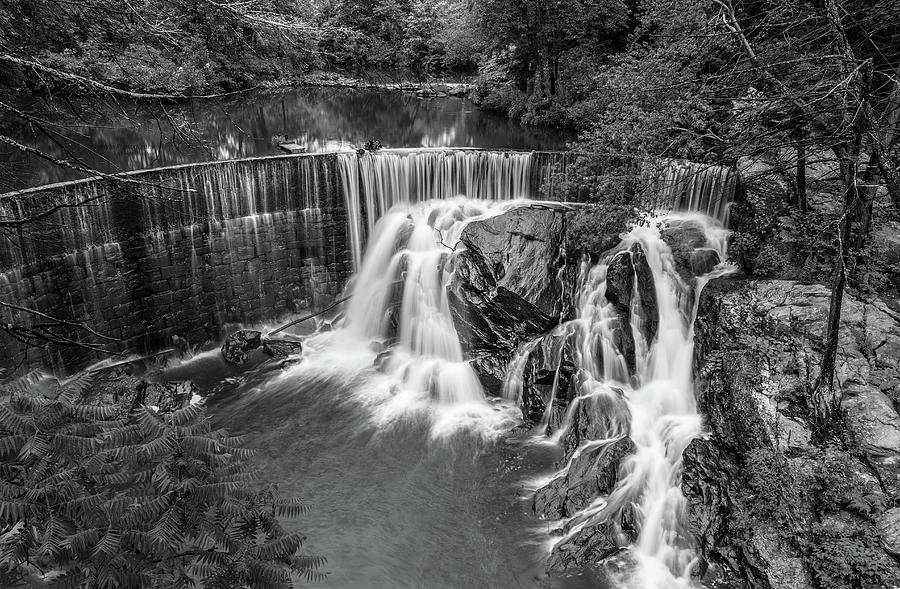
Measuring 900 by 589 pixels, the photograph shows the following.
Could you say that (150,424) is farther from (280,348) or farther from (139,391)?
(280,348)

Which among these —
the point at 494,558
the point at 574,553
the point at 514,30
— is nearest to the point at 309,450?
the point at 494,558

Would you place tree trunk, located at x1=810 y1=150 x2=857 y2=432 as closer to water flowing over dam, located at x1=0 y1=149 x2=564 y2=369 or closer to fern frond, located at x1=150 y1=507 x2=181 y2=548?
→ fern frond, located at x1=150 y1=507 x2=181 y2=548

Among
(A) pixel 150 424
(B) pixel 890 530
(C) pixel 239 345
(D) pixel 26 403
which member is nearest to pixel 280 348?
(C) pixel 239 345

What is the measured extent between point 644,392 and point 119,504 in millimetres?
10532

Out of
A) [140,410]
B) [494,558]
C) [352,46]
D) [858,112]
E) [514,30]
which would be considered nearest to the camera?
[352,46]

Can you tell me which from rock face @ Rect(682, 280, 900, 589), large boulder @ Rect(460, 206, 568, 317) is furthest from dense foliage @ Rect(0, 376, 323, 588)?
large boulder @ Rect(460, 206, 568, 317)

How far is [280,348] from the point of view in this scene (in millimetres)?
15453

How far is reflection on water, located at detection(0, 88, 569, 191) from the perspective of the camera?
60.0 feet

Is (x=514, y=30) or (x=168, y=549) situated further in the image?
(x=514, y=30)

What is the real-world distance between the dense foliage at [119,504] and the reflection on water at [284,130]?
40.2ft

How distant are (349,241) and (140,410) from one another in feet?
41.5

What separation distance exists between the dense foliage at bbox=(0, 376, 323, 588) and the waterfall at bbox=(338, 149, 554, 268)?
1262 centimetres

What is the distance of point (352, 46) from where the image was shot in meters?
4.37

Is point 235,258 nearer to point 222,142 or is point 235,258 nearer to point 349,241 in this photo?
point 349,241
